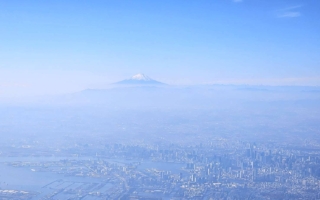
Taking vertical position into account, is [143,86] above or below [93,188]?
above

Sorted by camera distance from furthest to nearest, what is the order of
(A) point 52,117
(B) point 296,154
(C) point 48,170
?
(A) point 52,117 < (B) point 296,154 < (C) point 48,170

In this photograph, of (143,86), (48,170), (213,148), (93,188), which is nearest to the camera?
(93,188)

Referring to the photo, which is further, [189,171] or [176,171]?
[176,171]

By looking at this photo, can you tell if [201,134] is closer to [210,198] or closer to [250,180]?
[250,180]

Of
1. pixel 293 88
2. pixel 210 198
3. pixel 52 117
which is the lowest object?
pixel 210 198

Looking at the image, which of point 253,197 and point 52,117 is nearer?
point 253,197

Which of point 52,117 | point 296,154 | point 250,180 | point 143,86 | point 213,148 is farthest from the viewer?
point 143,86

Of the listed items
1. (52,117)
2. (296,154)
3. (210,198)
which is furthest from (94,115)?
(210,198)

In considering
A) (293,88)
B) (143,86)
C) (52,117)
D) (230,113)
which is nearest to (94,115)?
(52,117)

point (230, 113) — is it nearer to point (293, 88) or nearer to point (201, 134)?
point (201, 134)
